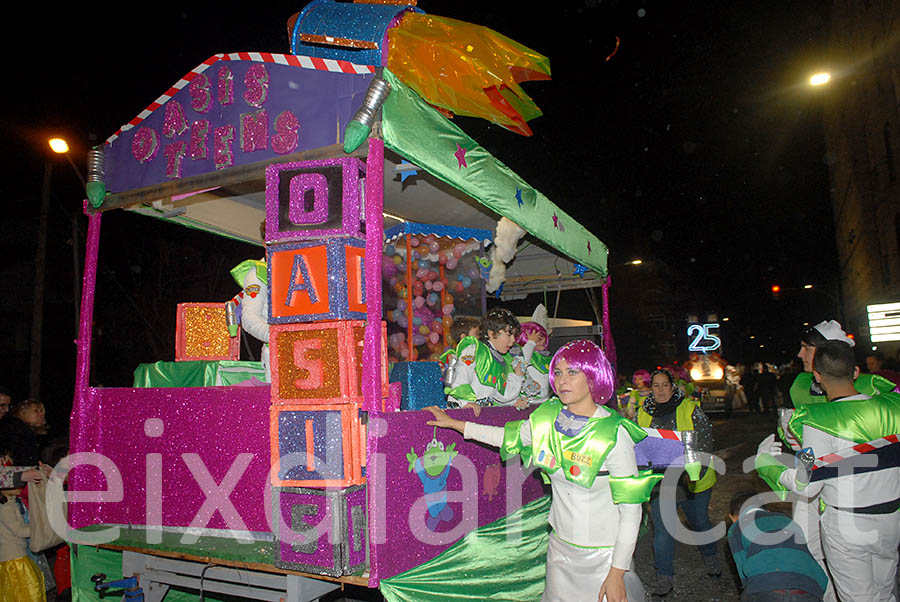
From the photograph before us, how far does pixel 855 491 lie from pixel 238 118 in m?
4.44

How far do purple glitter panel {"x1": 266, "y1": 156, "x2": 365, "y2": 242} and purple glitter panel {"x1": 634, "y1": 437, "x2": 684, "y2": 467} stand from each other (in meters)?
2.07

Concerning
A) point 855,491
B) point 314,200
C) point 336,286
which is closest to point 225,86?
point 314,200

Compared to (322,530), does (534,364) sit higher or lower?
higher

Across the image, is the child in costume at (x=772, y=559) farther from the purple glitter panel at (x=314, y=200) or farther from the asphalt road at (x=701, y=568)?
the asphalt road at (x=701, y=568)

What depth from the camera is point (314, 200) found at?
137 inches

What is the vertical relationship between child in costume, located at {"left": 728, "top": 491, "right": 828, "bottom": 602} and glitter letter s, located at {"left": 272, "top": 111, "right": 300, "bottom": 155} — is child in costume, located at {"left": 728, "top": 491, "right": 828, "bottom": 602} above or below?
below

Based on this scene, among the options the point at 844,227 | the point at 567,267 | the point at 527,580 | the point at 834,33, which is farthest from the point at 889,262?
the point at 527,580

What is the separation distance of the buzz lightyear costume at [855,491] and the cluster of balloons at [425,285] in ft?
16.2

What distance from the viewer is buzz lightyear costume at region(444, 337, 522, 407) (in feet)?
14.4

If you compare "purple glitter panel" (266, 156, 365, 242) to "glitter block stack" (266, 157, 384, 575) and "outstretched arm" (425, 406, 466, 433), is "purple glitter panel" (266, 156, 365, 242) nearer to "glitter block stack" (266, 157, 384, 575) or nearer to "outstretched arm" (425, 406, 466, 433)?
"glitter block stack" (266, 157, 384, 575)

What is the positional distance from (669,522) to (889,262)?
2264 centimetres

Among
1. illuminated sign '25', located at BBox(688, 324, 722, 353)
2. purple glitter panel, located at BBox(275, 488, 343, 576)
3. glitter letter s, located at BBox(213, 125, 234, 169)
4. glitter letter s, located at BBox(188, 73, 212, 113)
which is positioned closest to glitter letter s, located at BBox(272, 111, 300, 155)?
glitter letter s, located at BBox(213, 125, 234, 169)

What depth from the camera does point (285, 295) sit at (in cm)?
346

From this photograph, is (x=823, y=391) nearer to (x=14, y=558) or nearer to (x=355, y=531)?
(x=355, y=531)
